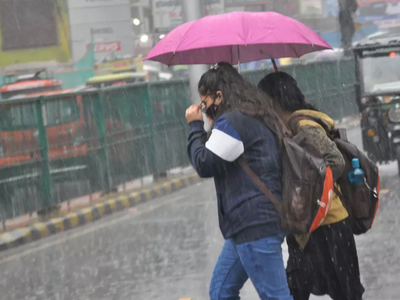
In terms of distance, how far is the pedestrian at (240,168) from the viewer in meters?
4.02

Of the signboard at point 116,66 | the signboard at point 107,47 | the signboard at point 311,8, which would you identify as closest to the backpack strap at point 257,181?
the signboard at point 116,66

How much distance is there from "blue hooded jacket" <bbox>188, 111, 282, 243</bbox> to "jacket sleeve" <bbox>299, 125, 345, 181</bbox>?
31 cm

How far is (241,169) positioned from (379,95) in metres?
8.67

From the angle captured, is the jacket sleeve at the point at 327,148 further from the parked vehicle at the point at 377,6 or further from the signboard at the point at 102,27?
the parked vehicle at the point at 377,6

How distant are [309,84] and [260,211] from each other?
1782 cm

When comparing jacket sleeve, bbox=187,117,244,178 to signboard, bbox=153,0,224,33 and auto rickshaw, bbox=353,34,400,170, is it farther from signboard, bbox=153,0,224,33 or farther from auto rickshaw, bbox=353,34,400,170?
signboard, bbox=153,0,224,33

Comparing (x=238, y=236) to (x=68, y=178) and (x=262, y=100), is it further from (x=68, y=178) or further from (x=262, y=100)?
(x=68, y=178)

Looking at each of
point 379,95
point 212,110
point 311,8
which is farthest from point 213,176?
point 311,8

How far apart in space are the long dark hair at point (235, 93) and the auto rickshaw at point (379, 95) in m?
8.30

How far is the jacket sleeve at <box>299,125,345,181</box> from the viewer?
14.4 feet

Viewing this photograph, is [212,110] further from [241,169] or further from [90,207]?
[90,207]

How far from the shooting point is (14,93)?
23.3 meters

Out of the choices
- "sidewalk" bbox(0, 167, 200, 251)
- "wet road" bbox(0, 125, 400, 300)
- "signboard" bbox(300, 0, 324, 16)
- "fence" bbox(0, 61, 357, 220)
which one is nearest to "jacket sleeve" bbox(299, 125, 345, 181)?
"wet road" bbox(0, 125, 400, 300)

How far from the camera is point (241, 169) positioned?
13.4ft
